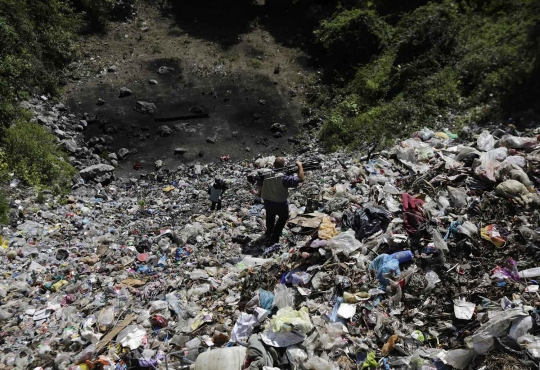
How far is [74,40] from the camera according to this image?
489 inches

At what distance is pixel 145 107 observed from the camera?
10.9m

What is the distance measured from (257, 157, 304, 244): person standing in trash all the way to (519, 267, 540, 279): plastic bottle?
265 centimetres

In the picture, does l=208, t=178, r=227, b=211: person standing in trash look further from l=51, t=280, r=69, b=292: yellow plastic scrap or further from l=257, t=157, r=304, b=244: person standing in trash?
l=51, t=280, r=69, b=292: yellow plastic scrap

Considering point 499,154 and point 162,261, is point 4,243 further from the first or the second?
point 499,154

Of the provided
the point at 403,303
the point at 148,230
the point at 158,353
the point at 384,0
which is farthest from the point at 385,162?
the point at 384,0

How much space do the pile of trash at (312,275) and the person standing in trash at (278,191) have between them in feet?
0.97

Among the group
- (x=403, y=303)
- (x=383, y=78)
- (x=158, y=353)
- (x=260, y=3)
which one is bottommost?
(x=158, y=353)

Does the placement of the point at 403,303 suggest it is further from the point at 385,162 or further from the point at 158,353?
the point at 385,162

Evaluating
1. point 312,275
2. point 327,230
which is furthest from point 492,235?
point 312,275

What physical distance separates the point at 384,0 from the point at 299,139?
611 cm

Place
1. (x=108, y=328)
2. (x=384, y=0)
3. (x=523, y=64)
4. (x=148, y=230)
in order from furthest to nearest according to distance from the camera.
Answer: (x=384, y=0)
(x=523, y=64)
(x=148, y=230)
(x=108, y=328)

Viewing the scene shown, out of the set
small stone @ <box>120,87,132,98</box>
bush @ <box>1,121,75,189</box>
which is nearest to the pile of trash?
bush @ <box>1,121,75,189</box>

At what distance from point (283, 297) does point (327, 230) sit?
4.28 ft

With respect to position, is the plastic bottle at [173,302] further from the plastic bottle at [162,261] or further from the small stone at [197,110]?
the small stone at [197,110]
